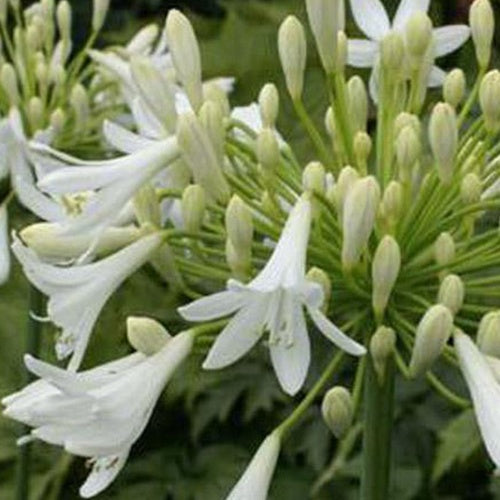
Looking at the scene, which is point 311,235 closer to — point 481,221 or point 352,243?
point 352,243

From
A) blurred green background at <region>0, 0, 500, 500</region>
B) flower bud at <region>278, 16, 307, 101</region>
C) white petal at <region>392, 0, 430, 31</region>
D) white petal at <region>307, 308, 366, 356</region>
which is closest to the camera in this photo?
white petal at <region>307, 308, 366, 356</region>

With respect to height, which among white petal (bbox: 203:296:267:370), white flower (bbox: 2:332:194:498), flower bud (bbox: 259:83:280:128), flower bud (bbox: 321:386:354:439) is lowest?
flower bud (bbox: 321:386:354:439)

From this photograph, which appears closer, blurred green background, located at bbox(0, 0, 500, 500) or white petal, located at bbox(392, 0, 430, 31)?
white petal, located at bbox(392, 0, 430, 31)

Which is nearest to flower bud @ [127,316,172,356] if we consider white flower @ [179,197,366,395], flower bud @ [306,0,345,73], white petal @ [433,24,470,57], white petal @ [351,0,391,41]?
white flower @ [179,197,366,395]

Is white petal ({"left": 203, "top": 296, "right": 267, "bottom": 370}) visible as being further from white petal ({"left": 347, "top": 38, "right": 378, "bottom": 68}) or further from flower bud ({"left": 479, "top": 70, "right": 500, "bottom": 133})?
white petal ({"left": 347, "top": 38, "right": 378, "bottom": 68})

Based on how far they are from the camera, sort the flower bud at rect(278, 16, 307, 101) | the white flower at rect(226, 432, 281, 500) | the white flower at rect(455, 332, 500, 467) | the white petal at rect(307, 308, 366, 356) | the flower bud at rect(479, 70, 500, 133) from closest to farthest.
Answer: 1. the white petal at rect(307, 308, 366, 356)
2. the white flower at rect(455, 332, 500, 467)
3. the white flower at rect(226, 432, 281, 500)
4. the flower bud at rect(479, 70, 500, 133)
5. the flower bud at rect(278, 16, 307, 101)

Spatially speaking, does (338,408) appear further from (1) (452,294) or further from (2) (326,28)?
(2) (326,28)

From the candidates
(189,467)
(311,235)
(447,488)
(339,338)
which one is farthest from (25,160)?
(339,338)
